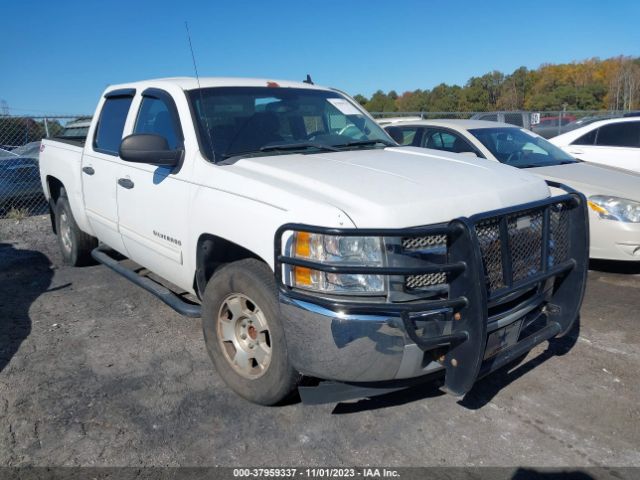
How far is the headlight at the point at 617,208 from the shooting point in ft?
18.0

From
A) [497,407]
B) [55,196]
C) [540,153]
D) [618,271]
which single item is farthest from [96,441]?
[540,153]

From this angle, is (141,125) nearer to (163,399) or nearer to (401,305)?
(163,399)

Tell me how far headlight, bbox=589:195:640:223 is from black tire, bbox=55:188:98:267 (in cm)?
533

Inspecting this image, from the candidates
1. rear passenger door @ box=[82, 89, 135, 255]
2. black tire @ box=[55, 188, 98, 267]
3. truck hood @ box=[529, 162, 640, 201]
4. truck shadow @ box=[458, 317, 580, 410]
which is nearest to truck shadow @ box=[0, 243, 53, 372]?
black tire @ box=[55, 188, 98, 267]

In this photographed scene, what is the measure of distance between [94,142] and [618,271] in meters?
5.63

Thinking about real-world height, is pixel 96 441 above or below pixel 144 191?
below

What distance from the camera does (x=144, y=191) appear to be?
13.7 ft

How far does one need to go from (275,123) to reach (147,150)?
964 mm

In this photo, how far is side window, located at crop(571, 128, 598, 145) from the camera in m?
9.20

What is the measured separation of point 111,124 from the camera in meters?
5.07

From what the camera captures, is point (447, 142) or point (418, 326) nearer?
point (418, 326)

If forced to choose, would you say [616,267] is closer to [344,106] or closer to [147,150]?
[344,106]

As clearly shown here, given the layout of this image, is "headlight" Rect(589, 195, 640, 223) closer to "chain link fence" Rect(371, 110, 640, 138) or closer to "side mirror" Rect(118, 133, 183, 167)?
"side mirror" Rect(118, 133, 183, 167)

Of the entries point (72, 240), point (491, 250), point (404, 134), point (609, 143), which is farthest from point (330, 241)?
point (609, 143)
